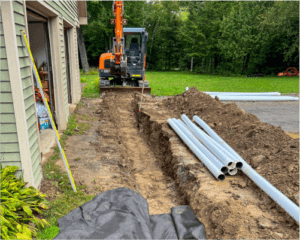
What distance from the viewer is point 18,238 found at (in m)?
2.66

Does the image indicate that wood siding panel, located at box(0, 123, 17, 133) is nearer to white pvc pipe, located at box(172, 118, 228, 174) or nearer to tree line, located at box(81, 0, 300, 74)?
white pvc pipe, located at box(172, 118, 228, 174)

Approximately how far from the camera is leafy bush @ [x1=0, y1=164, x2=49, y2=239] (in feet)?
8.82

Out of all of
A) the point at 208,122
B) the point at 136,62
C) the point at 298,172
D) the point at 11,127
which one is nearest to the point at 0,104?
the point at 11,127

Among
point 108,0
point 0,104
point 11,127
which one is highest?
point 108,0

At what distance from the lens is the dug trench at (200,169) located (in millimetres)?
3330

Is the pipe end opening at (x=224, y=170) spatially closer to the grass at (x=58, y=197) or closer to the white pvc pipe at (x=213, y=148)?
the white pvc pipe at (x=213, y=148)

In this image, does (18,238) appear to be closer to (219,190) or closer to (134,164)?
(219,190)

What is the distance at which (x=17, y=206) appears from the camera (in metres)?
2.99

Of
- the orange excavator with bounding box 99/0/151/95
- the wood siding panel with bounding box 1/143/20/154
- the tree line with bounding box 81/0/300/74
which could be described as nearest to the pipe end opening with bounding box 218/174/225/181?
the wood siding panel with bounding box 1/143/20/154

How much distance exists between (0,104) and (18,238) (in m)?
1.84

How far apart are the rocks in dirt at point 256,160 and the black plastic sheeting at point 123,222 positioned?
1797mm

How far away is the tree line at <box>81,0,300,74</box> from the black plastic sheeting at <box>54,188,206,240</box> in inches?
770

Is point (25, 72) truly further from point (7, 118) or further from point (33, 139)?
point (33, 139)

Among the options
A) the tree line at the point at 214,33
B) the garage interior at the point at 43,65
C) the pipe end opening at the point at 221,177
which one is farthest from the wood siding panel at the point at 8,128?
the tree line at the point at 214,33
